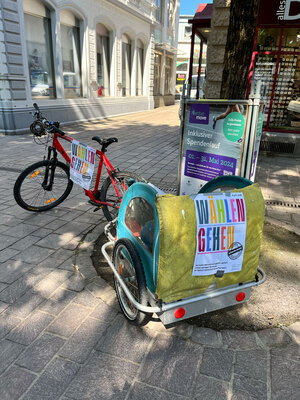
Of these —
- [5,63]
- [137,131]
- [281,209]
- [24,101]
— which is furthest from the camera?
[137,131]

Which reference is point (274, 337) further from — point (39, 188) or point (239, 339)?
point (39, 188)

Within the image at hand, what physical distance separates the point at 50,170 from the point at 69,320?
243 centimetres

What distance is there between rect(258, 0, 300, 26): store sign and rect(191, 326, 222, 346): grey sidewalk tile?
830 cm

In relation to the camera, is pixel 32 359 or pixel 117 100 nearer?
pixel 32 359

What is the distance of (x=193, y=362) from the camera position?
2211 millimetres

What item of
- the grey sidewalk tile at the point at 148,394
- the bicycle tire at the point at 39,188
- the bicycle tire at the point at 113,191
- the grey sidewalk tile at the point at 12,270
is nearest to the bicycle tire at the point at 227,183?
the bicycle tire at the point at 113,191

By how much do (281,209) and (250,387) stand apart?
11.1 feet

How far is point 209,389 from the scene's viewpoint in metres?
2.01

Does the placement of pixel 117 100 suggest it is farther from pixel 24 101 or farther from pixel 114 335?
pixel 114 335

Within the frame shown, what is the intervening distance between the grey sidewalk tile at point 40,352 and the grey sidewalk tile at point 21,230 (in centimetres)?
183

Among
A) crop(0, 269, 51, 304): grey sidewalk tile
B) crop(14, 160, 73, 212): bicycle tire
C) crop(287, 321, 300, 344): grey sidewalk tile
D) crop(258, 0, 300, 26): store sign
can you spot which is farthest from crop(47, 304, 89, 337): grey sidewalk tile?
crop(258, 0, 300, 26): store sign

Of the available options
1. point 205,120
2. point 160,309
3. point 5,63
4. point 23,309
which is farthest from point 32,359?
point 5,63

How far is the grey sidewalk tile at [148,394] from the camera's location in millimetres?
1952

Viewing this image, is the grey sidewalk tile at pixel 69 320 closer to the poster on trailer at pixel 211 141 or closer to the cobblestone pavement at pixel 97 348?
the cobblestone pavement at pixel 97 348
